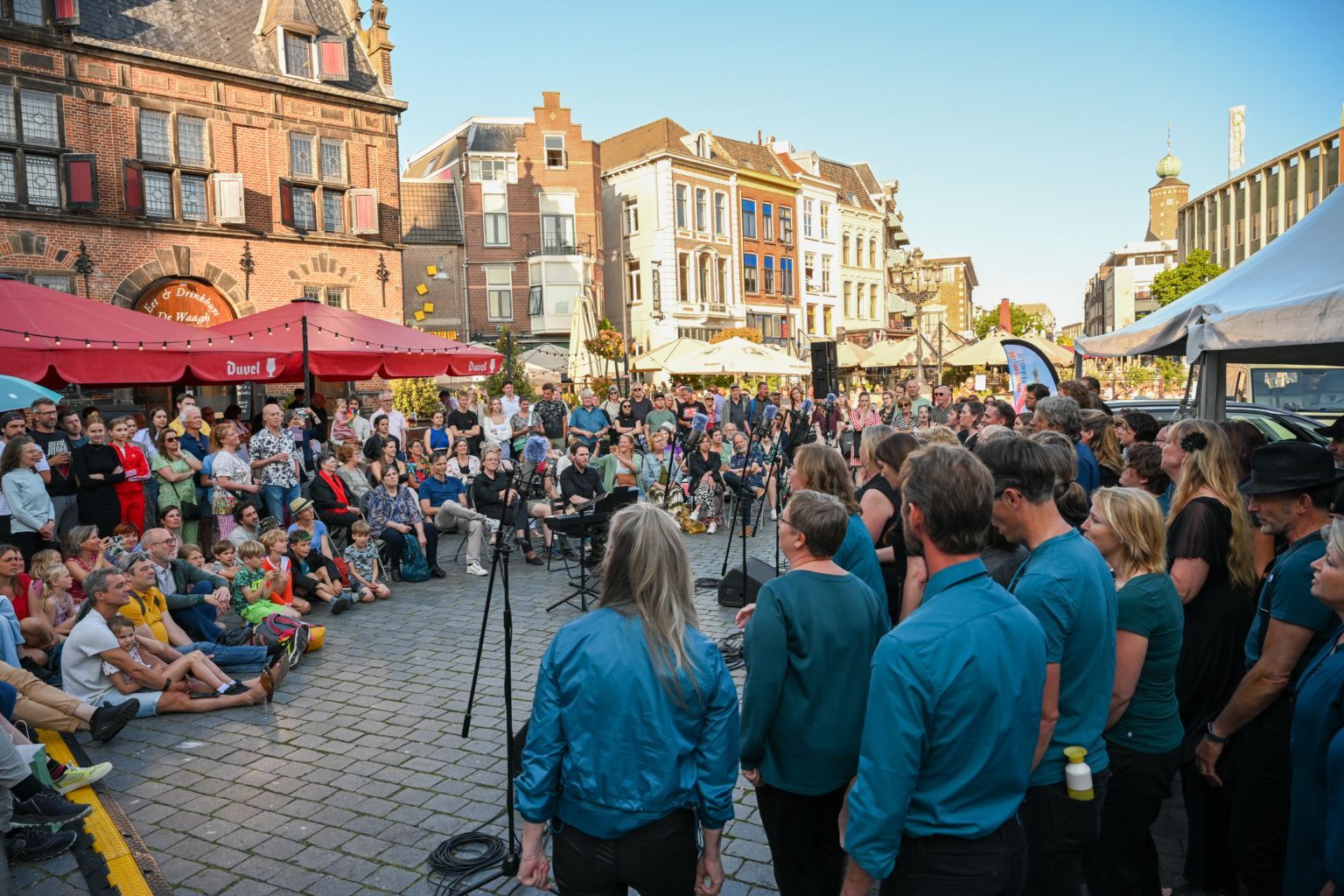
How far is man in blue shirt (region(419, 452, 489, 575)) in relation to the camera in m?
10.5

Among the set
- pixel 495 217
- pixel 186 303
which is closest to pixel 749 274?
pixel 495 217

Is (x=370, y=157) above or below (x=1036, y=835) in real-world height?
above

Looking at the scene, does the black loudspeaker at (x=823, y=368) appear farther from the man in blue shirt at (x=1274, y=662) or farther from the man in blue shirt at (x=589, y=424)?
the man in blue shirt at (x=1274, y=662)

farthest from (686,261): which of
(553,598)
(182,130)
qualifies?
(553,598)

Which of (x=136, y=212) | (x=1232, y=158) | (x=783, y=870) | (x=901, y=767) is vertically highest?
(x=1232, y=158)

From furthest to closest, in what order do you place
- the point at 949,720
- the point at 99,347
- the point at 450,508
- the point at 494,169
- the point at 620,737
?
1. the point at 494,169
2. the point at 450,508
3. the point at 99,347
4. the point at 620,737
5. the point at 949,720

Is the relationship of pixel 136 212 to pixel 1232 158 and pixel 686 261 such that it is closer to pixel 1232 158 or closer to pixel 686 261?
pixel 686 261

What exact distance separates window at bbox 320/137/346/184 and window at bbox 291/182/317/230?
59cm

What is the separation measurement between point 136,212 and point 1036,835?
68.6 ft

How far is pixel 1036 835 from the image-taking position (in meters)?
2.61

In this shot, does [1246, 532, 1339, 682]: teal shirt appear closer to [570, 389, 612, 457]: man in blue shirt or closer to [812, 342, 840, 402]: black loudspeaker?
[570, 389, 612, 457]: man in blue shirt

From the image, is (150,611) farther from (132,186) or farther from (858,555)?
(132,186)

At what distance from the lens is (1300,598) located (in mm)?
2920

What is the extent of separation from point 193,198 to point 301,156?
113 inches
